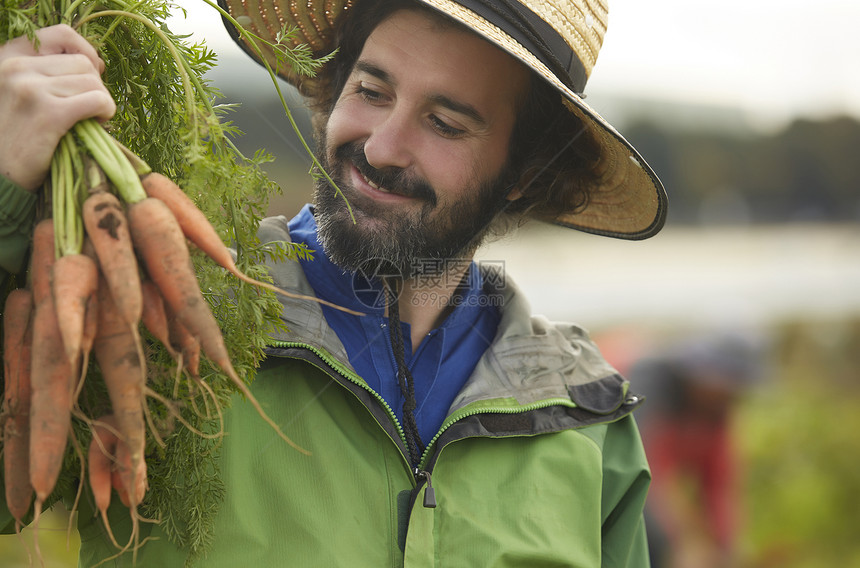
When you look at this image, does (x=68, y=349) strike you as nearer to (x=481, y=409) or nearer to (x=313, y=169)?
(x=313, y=169)

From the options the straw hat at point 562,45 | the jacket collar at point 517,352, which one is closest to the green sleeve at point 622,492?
the jacket collar at point 517,352

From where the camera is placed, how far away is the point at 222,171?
46.8 inches

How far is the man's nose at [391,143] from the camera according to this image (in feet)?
5.44

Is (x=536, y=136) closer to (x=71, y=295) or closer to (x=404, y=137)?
(x=404, y=137)

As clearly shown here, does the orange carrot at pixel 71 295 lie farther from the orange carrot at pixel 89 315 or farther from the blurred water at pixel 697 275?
the blurred water at pixel 697 275

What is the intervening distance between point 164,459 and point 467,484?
0.63 m

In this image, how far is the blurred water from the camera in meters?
11.9

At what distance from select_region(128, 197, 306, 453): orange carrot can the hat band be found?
2.86 ft

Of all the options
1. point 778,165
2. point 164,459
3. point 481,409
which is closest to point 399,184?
point 481,409

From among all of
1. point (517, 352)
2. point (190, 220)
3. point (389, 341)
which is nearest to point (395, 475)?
point (389, 341)

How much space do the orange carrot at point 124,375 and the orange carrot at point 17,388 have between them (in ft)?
0.35

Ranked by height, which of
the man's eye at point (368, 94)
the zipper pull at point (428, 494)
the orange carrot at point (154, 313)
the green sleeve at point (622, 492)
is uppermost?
the man's eye at point (368, 94)

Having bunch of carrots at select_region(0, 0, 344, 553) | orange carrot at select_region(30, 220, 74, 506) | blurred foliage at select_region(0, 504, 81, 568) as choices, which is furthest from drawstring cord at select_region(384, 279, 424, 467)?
blurred foliage at select_region(0, 504, 81, 568)

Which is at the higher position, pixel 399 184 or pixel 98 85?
pixel 98 85
